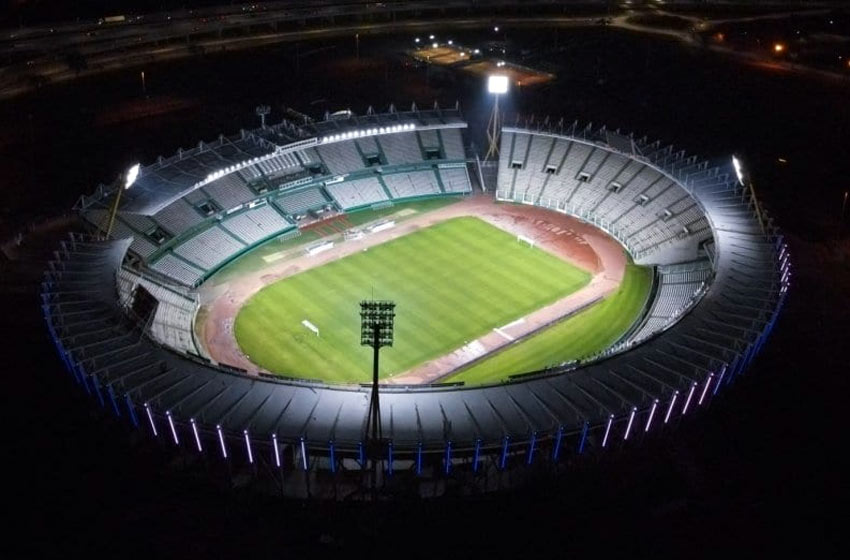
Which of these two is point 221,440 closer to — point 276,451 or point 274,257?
point 276,451

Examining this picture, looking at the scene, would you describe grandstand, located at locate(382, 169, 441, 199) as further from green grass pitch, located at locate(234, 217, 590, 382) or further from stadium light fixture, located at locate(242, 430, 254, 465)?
stadium light fixture, located at locate(242, 430, 254, 465)

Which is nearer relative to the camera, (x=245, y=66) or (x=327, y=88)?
(x=327, y=88)

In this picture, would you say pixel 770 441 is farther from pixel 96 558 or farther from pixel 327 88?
pixel 327 88

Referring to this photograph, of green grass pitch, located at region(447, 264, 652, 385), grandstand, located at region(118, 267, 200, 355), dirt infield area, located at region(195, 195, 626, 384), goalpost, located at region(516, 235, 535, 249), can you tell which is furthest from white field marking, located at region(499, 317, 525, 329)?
grandstand, located at region(118, 267, 200, 355)

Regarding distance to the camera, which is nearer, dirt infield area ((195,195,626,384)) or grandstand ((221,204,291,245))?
dirt infield area ((195,195,626,384))

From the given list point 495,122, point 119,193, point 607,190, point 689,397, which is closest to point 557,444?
point 689,397

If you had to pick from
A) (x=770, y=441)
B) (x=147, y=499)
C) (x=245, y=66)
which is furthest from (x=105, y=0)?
(x=770, y=441)
